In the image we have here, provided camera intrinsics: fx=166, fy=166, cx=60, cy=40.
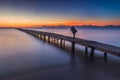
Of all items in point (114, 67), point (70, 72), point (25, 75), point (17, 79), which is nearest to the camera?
point (17, 79)

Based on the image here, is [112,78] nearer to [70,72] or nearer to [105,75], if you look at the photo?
[105,75]

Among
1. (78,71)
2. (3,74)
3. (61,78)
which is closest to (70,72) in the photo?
(78,71)

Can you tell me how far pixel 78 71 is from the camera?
7.73 metres

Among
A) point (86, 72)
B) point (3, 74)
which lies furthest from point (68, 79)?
point (3, 74)

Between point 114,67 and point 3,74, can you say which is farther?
point 114,67

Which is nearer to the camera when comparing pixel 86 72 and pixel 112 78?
pixel 112 78

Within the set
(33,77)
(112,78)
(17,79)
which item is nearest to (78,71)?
(112,78)

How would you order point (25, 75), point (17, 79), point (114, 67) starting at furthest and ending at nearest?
point (114, 67) → point (25, 75) → point (17, 79)

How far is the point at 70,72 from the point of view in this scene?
7559 mm

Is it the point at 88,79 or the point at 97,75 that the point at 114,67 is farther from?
the point at 88,79

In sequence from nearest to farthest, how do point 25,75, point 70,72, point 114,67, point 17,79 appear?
point 17,79 < point 25,75 < point 70,72 < point 114,67

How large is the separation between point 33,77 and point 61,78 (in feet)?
3.75

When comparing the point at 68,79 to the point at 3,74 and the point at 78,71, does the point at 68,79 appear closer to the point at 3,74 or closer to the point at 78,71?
the point at 78,71

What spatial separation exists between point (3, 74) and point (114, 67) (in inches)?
212
